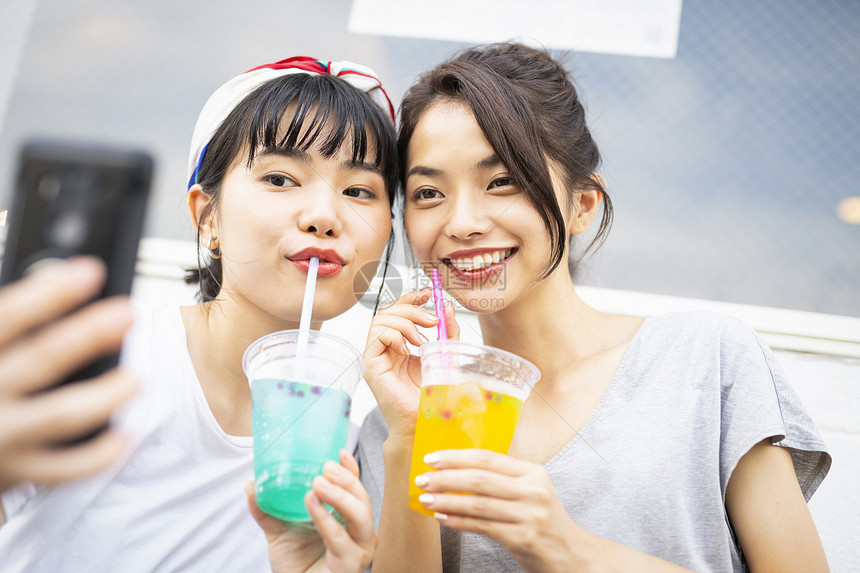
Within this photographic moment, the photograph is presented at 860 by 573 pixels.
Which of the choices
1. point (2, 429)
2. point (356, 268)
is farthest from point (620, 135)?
point (2, 429)

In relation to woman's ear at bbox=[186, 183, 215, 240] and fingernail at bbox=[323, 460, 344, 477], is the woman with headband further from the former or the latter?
fingernail at bbox=[323, 460, 344, 477]

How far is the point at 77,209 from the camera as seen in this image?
64 centimetres

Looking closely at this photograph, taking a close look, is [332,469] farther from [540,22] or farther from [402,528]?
[540,22]

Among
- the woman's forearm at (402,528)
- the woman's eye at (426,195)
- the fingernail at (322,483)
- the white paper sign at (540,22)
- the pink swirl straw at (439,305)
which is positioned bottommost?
the woman's forearm at (402,528)

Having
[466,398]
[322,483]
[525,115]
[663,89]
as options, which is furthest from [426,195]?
[663,89]

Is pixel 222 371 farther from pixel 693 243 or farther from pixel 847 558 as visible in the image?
pixel 847 558

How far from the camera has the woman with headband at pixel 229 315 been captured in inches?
56.2

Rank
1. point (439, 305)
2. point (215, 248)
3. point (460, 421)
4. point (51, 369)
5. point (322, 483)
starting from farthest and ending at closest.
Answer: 1. point (215, 248)
2. point (439, 305)
3. point (460, 421)
4. point (322, 483)
5. point (51, 369)

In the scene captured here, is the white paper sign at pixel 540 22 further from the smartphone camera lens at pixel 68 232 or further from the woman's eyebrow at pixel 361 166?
the smartphone camera lens at pixel 68 232

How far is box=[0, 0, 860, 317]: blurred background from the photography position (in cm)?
240

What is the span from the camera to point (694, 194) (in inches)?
96.5

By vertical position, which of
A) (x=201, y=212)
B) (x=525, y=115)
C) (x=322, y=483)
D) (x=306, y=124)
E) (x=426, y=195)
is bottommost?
(x=322, y=483)

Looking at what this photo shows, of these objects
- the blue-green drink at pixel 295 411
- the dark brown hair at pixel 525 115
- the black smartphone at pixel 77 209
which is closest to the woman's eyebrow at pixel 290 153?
the dark brown hair at pixel 525 115

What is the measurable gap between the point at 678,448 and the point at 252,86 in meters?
1.56
